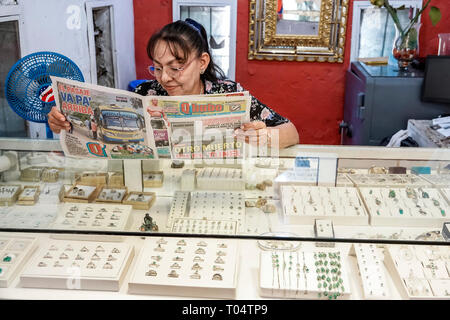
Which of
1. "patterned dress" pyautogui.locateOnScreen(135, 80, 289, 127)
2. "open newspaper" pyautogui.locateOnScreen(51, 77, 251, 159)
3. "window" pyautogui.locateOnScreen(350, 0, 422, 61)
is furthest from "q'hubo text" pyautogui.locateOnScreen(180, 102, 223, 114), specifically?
"window" pyautogui.locateOnScreen(350, 0, 422, 61)

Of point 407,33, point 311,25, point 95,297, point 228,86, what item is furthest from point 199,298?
point 311,25

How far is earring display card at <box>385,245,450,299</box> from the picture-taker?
118 centimetres

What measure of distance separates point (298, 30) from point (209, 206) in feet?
12.6

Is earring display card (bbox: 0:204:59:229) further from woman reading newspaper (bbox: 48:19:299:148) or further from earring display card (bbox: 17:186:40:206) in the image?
woman reading newspaper (bbox: 48:19:299:148)

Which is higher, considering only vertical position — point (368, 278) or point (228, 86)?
point (228, 86)

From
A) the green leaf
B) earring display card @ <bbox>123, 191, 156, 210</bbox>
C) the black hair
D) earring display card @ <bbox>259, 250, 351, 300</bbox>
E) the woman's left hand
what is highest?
the green leaf

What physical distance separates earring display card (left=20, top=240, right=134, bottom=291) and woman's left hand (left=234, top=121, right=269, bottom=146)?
58cm

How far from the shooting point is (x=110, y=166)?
1554 mm

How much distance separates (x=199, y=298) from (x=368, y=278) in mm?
472

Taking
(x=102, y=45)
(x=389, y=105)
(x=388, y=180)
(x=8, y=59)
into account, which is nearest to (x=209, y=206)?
(x=388, y=180)

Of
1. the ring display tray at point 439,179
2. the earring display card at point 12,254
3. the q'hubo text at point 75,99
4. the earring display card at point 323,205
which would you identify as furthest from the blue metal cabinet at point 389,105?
the earring display card at point 12,254

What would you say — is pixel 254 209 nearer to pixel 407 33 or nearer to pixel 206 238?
pixel 206 238

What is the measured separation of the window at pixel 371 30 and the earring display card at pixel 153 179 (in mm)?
3864

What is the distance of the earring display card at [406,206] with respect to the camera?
130cm
